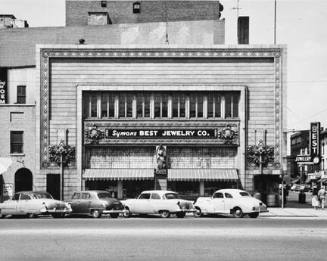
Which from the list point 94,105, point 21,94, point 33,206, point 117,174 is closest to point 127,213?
point 33,206

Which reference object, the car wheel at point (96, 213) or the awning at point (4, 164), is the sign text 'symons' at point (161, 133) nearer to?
the awning at point (4, 164)

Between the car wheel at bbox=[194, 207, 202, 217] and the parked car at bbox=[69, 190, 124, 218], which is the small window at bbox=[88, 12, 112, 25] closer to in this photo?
the parked car at bbox=[69, 190, 124, 218]

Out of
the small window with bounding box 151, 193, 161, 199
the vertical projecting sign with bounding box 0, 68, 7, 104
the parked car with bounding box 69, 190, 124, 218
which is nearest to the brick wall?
the vertical projecting sign with bounding box 0, 68, 7, 104

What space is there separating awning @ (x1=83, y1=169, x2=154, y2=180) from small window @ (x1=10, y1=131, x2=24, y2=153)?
17.5 ft

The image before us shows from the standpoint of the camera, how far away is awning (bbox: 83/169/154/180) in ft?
145

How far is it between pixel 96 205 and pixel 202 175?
13.2 m

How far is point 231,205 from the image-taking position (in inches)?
1304

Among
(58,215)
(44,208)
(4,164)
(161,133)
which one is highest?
(161,133)

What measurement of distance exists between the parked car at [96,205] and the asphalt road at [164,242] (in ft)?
21.7

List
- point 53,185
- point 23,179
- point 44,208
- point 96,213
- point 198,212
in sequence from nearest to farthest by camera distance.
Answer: point 44,208, point 96,213, point 198,212, point 53,185, point 23,179

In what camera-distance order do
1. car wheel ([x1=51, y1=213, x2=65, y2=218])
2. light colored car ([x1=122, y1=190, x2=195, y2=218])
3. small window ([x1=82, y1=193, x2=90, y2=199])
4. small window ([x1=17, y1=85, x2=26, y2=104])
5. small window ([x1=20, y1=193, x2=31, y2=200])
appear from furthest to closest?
small window ([x1=17, y1=85, x2=26, y2=104]) < small window ([x1=82, y1=193, x2=90, y2=199]) < car wheel ([x1=51, y1=213, x2=65, y2=218]) < small window ([x1=20, y1=193, x2=31, y2=200]) < light colored car ([x1=122, y1=190, x2=195, y2=218])

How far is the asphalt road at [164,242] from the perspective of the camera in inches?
650

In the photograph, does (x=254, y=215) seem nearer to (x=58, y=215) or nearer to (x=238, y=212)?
(x=238, y=212)

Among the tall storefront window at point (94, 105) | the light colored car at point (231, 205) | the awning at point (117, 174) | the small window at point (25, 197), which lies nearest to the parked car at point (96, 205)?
the small window at point (25, 197)
